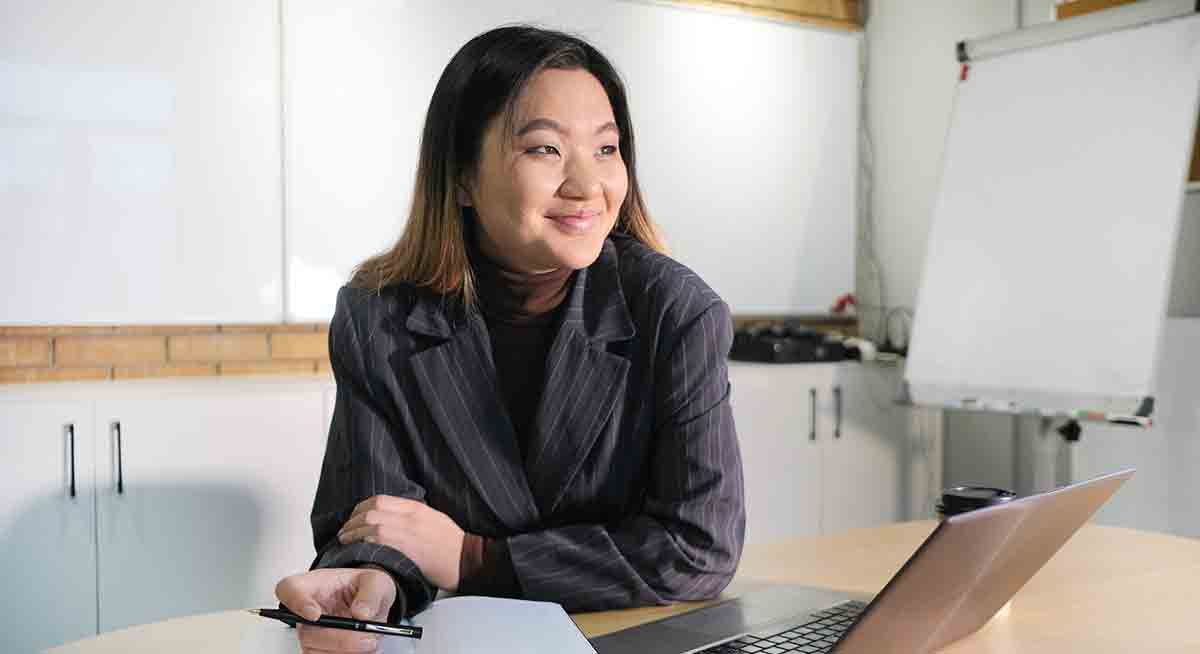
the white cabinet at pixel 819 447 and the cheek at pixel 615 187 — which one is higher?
the cheek at pixel 615 187

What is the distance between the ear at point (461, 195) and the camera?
1413 millimetres

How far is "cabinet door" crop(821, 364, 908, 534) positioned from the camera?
3.83 m

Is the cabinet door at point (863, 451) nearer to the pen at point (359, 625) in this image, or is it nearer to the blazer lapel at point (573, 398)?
the blazer lapel at point (573, 398)

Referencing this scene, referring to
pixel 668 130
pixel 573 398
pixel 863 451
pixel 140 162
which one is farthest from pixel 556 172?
pixel 863 451

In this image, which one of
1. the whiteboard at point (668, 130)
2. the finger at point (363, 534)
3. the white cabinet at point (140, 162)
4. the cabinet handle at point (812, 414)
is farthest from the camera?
the cabinet handle at point (812, 414)

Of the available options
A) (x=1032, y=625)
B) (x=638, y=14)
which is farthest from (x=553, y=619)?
(x=638, y=14)

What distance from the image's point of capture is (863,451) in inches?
154

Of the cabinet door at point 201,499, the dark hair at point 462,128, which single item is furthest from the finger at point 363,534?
the cabinet door at point 201,499

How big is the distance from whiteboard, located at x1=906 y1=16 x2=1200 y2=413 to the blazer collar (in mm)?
2035

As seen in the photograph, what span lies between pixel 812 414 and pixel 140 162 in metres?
2.25

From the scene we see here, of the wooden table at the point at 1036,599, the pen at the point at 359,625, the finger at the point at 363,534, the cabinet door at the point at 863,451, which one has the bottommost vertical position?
the cabinet door at the point at 863,451

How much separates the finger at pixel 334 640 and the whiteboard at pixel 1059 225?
100 inches

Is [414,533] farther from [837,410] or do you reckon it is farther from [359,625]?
[837,410]

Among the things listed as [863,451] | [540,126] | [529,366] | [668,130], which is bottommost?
[863,451]
